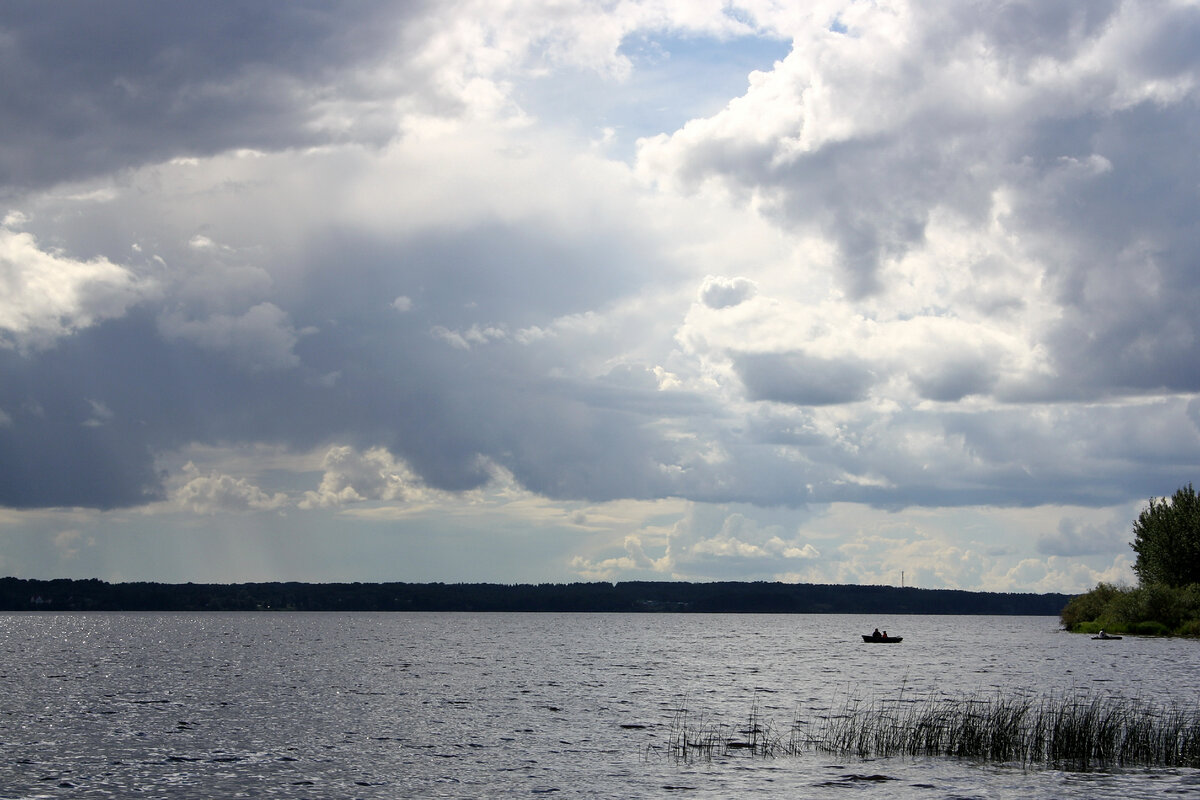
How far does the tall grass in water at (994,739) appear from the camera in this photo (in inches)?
1660

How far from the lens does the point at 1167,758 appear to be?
4134cm

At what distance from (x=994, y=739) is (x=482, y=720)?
95.6 ft

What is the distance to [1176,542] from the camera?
144 metres

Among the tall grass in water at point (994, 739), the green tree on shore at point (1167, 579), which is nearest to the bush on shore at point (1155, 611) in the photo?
the green tree on shore at point (1167, 579)

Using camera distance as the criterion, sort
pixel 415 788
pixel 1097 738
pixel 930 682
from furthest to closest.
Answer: pixel 930 682
pixel 1097 738
pixel 415 788

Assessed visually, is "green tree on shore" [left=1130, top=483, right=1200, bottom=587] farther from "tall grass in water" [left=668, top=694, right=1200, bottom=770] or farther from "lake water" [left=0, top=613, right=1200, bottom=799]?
"tall grass in water" [left=668, top=694, right=1200, bottom=770]

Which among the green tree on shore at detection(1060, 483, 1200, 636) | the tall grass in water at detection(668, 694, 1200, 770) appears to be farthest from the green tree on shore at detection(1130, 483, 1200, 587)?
the tall grass in water at detection(668, 694, 1200, 770)

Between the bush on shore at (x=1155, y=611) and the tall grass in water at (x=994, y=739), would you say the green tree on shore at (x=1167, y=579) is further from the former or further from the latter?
the tall grass in water at (x=994, y=739)

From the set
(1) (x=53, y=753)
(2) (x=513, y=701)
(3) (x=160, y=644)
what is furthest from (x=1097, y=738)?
(3) (x=160, y=644)

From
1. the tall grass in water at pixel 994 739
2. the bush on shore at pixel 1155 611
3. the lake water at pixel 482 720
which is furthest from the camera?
the bush on shore at pixel 1155 611

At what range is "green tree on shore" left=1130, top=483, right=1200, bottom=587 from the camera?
465 feet

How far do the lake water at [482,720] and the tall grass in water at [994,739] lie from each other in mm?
2056

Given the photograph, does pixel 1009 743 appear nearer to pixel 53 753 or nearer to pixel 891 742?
pixel 891 742

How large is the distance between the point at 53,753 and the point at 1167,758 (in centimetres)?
Answer: 4759
